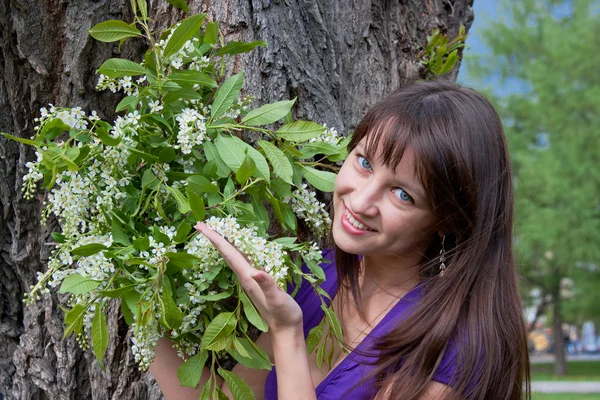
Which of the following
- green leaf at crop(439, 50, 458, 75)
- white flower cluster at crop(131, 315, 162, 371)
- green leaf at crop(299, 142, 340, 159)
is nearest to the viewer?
white flower cluster at crop(131, 315, 162, 371)

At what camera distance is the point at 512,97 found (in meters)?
18.8

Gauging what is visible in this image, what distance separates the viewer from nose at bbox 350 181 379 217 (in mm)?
1621

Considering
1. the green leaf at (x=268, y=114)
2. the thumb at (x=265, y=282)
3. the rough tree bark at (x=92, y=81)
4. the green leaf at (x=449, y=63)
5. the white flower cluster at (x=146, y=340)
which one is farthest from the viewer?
the green leaf at (x=449, y=63)

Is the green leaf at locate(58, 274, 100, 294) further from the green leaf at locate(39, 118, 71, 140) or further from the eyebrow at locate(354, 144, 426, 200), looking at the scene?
the eyebrow at locate(354, 144, 426, 200)

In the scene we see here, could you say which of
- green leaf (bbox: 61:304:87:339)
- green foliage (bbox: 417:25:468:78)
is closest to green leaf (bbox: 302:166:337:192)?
green leaf (bbox: 61:304:87:339)

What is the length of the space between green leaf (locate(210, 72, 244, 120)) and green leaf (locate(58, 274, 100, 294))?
0.51 meters

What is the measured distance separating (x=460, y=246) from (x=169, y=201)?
794 millimetres

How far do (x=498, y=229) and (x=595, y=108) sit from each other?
56.3 ft

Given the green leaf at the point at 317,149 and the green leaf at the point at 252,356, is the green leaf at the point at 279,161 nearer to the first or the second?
the green leaf at the point at 317,149

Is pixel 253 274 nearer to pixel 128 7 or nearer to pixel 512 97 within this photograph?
pixel 128 7

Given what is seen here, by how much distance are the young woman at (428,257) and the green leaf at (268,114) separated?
8.8 inches

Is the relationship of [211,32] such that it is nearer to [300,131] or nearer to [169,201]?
[300,131]

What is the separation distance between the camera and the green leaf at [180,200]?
60.1 inches

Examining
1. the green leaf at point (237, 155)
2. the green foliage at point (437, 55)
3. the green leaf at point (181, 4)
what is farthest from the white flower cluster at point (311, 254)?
the green foliage at point (437, 55)
